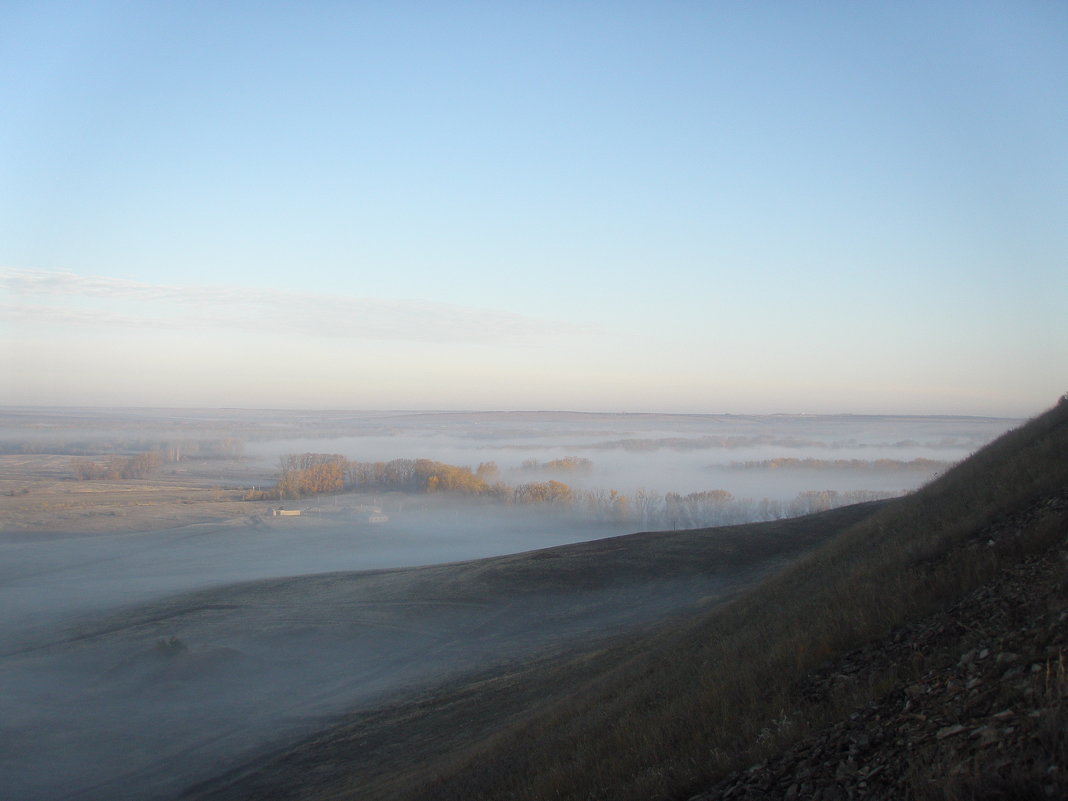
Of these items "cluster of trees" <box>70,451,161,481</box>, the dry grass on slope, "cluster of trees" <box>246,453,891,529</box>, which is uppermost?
the dry grass on slope

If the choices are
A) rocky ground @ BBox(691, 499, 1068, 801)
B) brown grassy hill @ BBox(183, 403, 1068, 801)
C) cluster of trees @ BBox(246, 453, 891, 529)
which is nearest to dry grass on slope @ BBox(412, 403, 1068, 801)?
brown grassy hill @ BBox(183, 403, 1068, 801)

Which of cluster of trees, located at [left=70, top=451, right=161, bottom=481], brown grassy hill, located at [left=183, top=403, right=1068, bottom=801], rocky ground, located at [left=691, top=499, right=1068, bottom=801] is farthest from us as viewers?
cluster of trees, located at [left=70, top=451, right=161, bottom=481]

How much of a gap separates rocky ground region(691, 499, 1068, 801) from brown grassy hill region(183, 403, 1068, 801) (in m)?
0.02

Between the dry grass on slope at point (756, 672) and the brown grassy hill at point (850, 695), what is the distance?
3 cm

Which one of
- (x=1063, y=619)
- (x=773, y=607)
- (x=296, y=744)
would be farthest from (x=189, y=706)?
(x=1063, y=619)

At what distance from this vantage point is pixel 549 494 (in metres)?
95.2

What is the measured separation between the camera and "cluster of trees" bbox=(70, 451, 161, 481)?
3841 inches

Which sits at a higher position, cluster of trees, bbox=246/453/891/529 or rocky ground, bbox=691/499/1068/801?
rocky ground, bbox=691/499/1068/801

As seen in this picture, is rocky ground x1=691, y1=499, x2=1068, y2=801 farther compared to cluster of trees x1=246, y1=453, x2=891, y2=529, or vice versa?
cluster of trees x1=246, y1=453, x2=891, y2=529

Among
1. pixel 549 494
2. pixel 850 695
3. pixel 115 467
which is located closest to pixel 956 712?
pixel 850 695

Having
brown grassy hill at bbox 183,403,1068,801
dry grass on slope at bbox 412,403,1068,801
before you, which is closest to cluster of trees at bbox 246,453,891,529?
dry grass on slope at bbox 412,403,1068,801

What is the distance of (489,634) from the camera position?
1020 inches

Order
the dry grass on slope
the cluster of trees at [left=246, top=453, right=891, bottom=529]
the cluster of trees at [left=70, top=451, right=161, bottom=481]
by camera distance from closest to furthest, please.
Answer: the dry grass on slope, the cluster of trees at [left=246, top=453, right=891, bottom=529], the cluster of trees at [left=70, top=451, right=161, bottom=481]

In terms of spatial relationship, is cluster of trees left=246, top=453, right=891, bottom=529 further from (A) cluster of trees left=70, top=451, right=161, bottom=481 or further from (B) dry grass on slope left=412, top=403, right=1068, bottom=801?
(B) dry grass on slope left=412, top=403, right=1068, bottom=801
